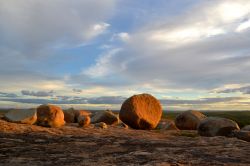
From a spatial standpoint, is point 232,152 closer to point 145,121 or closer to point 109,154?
point 109,154

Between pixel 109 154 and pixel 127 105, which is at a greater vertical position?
pixel 127 105

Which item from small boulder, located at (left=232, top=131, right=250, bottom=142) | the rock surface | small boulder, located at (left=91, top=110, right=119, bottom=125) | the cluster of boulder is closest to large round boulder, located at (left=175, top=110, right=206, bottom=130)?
the cluster of boulder

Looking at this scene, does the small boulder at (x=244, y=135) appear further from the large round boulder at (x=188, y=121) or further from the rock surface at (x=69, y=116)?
the rock surface at (x=69, y=116)

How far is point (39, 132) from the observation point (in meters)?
17.0

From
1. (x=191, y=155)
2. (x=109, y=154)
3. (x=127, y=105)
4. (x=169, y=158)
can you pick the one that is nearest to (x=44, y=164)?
(x=109, y=154)

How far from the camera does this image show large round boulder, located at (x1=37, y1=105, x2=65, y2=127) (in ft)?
66.6

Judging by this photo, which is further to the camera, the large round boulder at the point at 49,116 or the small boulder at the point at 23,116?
the large round boulder at the point at 49,116

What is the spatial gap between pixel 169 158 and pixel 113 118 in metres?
16.8

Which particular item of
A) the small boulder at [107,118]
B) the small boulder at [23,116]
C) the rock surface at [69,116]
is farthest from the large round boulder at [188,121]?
the small boulder at [23,116]

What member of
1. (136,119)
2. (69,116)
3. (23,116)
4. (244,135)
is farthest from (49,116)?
(69,116)

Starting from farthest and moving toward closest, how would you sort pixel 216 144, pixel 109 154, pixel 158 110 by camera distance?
pixel 158 110 → pixel 216 144 → pixel 109 154

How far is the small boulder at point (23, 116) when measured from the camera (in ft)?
62.8

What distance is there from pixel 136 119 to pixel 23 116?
962cm

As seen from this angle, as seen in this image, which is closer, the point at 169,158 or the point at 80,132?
the point at 169,158
